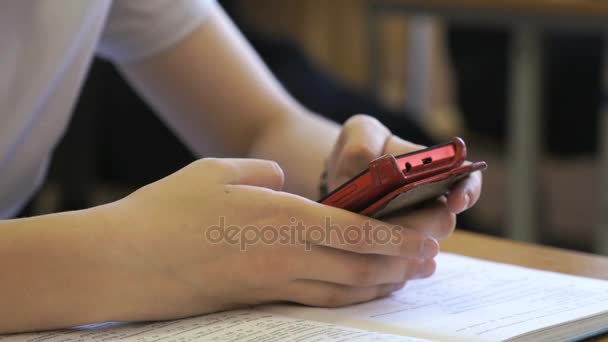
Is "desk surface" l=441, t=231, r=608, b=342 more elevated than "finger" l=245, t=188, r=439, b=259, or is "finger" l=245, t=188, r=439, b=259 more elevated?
"finger" l=245, t=188, r=439, b=259

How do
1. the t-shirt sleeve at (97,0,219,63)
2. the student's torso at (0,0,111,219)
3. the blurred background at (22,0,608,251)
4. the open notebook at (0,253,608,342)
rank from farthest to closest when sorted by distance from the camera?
the blurred background at (22,0,608,251) → the t-shirt sleeve at (97,0,219,63) → the student's torso at (0,0,111,219) → the open notebook at (0,253,608,342)

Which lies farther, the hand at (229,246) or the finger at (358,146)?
the finger at (358,146)

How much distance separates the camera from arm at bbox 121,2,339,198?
0.84m

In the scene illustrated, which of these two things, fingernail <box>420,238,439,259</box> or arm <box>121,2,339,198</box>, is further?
arm <box>121,2,339,198</box>

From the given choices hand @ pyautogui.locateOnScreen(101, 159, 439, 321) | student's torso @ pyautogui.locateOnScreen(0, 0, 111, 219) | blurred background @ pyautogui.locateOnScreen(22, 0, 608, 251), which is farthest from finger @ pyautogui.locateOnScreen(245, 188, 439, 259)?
blurred background @ pyautogui.locateOnScreen(22, 0, 608, 251)

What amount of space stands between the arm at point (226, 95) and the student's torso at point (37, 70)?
99 mm

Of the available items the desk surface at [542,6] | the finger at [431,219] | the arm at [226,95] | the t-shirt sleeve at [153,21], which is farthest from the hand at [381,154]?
the desk surface at [542,6]

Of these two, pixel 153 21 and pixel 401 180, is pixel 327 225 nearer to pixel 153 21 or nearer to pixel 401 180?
pixel 401 180

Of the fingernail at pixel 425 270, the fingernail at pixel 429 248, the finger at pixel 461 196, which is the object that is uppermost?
the finger at pixel 461 196

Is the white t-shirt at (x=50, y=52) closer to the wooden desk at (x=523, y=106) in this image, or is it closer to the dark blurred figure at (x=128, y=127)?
the wooden desk at (x=523, y=106)

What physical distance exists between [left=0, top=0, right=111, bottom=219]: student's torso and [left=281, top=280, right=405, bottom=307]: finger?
0.36m

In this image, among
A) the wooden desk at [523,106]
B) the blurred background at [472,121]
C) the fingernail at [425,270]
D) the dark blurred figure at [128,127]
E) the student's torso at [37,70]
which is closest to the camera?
the fingernail at [425,270]

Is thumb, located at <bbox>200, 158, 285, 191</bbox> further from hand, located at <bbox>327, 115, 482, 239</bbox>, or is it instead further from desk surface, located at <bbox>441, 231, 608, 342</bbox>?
desk surface, located at <bbox>441, 231, 608, 342</bbox>

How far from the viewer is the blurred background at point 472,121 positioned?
2047 millimetres
